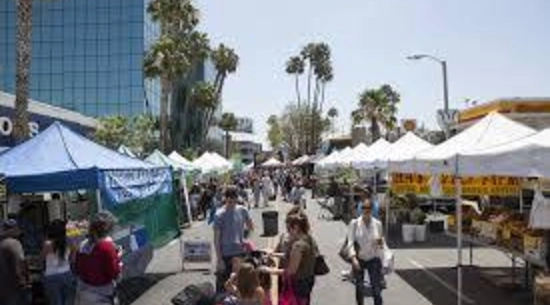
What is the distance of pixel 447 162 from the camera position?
1502 cm

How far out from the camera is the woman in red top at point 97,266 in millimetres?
10250

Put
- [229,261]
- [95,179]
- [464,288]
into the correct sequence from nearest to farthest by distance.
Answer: [229,261], [95,179], [464,288]

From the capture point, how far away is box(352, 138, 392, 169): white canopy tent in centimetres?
2945

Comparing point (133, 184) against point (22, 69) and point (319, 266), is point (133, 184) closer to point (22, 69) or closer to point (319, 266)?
point (319, 266)

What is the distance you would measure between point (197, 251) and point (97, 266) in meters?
9.40

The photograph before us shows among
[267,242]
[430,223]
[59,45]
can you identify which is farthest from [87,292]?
[59,45]

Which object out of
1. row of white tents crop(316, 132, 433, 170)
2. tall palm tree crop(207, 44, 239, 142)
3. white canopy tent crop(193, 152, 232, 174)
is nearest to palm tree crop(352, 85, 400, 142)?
tall palm tree crop(207, 44, 239, 142)

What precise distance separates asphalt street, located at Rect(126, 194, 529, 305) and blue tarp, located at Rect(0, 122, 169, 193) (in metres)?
2.74

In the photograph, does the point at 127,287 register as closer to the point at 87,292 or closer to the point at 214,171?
→ the point at 87,292

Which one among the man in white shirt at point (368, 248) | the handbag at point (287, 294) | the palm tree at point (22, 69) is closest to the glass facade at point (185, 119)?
the palm tree at point (22, 69)

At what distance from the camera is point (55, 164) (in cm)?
1378

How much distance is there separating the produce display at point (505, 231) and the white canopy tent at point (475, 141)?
1421mm

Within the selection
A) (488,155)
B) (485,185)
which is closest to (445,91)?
(485,185)

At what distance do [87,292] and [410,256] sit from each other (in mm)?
13030
